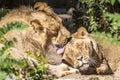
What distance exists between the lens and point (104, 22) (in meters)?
8.95

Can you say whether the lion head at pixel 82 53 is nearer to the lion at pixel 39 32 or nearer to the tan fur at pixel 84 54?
the tan fur at pixel 84 54

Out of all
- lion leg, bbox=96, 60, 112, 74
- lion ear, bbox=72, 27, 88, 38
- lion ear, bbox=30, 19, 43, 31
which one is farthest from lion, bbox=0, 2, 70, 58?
lion leg, bbox=96, 60, 112, 74

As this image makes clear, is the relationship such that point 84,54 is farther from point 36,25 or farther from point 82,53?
point 36,25

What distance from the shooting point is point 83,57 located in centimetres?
630

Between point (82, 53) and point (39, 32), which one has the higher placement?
point (39, 32)

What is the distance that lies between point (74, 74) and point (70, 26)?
174 inches

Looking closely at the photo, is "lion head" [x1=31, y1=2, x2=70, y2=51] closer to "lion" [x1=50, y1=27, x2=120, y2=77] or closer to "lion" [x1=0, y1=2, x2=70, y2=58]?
"lion" [x1=0, y1=2, x2=70, y2=58]

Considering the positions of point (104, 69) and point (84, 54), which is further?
point (104, 69)

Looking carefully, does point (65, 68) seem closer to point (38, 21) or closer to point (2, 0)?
point (38, 21)

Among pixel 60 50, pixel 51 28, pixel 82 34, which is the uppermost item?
pixel 51 28

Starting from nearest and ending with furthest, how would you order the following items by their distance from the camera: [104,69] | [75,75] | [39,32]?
1. [75,75]
2. [39,32]
3. [104,69]

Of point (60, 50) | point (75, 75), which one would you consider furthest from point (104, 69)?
point (60, 50)

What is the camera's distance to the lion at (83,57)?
6.28 m

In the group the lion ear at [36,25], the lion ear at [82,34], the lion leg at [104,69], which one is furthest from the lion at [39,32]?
the lion leg at [104,69]
